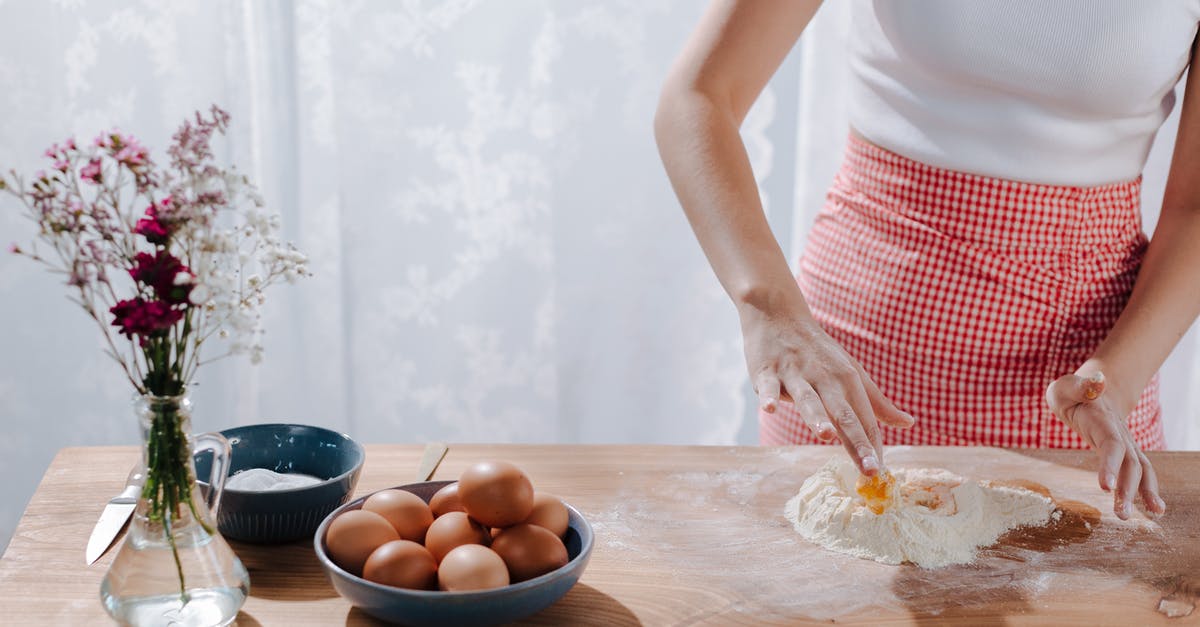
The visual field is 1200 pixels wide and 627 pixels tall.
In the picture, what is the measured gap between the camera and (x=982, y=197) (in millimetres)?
1486

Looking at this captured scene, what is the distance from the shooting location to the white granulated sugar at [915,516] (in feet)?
3.58

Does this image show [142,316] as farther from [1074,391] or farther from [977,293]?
[977,293]

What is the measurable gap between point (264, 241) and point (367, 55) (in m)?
1.48

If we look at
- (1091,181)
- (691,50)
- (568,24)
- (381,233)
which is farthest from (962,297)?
(381,233)

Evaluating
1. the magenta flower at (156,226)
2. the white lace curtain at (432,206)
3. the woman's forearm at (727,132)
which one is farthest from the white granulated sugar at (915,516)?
the white lace curtain at (432,206)

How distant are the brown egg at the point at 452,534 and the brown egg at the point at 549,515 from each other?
0.14 feet

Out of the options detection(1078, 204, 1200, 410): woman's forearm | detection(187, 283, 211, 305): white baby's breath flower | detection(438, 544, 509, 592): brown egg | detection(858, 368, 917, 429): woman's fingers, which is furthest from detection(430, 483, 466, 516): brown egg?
detection(1078, 204, 1200, 410): woman's forearm

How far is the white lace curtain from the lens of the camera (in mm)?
2207

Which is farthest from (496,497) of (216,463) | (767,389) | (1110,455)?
(1110,455)

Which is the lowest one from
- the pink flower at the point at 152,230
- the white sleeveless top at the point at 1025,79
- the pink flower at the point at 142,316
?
the pink flower at the point at 142,316

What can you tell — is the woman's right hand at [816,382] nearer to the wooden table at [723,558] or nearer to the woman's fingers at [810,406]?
the woman's fingers at [810,406]

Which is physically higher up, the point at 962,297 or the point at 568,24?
the point at 568,24

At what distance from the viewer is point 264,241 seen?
849mm

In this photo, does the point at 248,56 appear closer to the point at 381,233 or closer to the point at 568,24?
the point at 381,233
